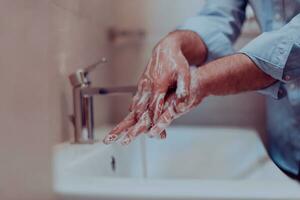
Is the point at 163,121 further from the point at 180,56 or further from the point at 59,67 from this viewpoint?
the point at 59,67

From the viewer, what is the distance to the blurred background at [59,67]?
44 centimetres

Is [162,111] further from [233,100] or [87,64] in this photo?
[87,64]

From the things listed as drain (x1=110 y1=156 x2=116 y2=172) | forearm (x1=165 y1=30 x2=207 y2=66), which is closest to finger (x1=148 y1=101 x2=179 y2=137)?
forearm (x1=165 y1=30 x2=207 y2=66)

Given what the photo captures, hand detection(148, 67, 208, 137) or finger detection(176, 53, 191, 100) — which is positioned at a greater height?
finger detection(176, 53, 191, 100)

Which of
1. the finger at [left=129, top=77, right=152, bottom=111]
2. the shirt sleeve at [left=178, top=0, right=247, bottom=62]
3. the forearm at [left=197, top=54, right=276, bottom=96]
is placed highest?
the shirt sleeve at [left=178, top=0, right=247, bottom=62]

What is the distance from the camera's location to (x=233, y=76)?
0.46 m

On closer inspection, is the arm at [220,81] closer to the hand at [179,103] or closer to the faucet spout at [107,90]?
the hand at [179,103]

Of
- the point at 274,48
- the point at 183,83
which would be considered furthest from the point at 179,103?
the point at 274,48

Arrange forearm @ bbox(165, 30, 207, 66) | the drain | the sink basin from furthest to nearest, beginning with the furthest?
1. the drain
2. forearm @ bbox(165, 30, 207, 66)
3. the sink basin

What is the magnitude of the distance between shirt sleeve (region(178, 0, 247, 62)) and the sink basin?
6.6 inches

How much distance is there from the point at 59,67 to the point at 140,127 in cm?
27

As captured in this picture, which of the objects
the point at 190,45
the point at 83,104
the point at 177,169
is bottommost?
the point at 177,169

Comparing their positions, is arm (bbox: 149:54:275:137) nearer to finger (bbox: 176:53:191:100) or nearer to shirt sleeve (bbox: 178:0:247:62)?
finger (bbox: 176:53:191:100)

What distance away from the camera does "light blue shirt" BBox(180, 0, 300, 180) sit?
445 mm
